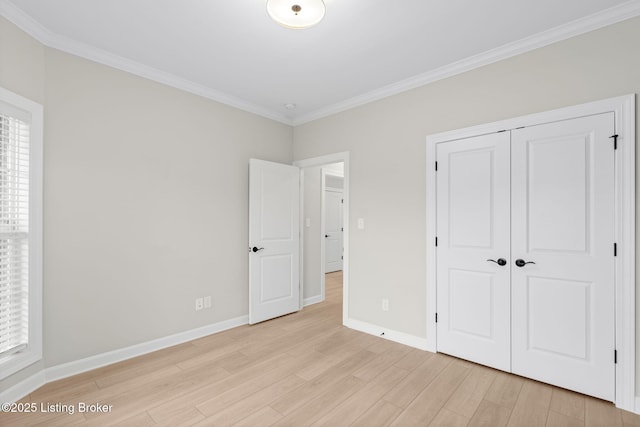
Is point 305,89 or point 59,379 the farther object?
point 305,89

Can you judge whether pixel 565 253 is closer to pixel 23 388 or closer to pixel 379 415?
pixel 379 415

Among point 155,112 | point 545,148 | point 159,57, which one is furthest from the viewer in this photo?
point 155,112

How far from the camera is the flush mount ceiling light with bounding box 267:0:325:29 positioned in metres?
1.85

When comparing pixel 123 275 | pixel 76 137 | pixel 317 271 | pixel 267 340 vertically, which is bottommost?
pixel 267 340

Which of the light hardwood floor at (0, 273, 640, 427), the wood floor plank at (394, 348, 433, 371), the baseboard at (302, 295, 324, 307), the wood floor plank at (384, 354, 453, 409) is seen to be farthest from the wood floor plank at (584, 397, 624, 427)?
the baseboard at (302, 295, 324, 307)

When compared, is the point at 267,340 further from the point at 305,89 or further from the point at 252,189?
the point at 305,89

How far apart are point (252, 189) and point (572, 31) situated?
3.34 m

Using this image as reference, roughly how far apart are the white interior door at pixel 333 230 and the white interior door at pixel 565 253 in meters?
5.15

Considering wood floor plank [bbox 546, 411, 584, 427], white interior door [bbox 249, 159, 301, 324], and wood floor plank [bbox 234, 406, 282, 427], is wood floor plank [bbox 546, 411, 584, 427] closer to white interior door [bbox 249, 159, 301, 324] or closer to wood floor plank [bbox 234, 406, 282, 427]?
wood floor plank [bbox 234, 406, 282, 427]

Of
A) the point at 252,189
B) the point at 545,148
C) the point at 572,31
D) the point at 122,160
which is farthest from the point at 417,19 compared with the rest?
the point at 122,160

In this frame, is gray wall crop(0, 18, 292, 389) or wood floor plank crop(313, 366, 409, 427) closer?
wood floor plank crop(313, 366, 409, 427)

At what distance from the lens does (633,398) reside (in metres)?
2.01

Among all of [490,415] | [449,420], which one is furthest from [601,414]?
[449,420]

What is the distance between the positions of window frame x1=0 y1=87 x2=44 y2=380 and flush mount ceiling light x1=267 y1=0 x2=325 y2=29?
78.0 inches
